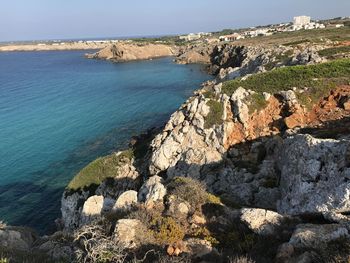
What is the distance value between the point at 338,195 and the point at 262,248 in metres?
5.17

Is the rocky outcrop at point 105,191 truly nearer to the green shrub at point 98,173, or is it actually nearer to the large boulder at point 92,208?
the green shrub at point 98,173

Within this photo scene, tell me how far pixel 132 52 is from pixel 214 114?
470 feet

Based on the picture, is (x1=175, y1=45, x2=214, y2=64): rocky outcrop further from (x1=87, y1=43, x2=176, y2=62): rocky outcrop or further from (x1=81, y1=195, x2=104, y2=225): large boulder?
(x1=81, y1=195, x2=104, y2=225): large boulder

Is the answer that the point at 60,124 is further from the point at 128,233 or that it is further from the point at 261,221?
the point at 261,221

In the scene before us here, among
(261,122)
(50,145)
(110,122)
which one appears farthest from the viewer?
(110,122)

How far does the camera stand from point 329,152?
58.8ft

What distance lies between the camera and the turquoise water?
37000mm

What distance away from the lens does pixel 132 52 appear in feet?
554

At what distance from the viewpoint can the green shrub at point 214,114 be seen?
31109mm

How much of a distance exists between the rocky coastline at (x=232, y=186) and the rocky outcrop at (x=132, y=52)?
128 m

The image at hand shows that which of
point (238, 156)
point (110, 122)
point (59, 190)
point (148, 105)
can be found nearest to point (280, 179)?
point (238, 156)

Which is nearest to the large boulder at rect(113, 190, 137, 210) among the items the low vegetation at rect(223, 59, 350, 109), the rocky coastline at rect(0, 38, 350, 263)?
the rocky coastline at rect(0, 38, 350, 263)

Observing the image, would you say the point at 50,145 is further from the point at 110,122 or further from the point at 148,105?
the point at 148,105

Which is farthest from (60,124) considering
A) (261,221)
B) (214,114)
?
(261,221)
